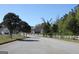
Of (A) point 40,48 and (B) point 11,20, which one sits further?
(B) point 11,20

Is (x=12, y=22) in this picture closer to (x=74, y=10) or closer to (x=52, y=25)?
(x=74, y=10)

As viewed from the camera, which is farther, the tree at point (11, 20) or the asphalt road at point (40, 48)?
the tree at point (11, 20)

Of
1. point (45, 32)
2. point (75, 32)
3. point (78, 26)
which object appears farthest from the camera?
Result: point (45, 32)

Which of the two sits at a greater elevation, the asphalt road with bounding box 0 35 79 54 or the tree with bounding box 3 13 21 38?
the tree with bounding box 3 13 21 38

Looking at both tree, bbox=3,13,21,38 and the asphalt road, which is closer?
the asphalt road

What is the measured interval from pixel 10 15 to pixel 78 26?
15616 millimetres

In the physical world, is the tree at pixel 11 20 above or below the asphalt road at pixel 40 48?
above

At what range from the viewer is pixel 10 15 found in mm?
49812

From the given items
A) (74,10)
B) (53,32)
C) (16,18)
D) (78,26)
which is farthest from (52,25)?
(16,18)

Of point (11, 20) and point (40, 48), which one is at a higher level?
point (11, 20)

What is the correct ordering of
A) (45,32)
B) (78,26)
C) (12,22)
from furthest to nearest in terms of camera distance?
(45,32), (78,26), (12,22)
